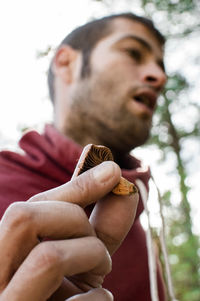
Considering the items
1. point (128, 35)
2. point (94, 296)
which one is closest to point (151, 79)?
point (128, 35)

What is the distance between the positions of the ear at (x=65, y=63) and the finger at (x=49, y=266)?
1.64 meters

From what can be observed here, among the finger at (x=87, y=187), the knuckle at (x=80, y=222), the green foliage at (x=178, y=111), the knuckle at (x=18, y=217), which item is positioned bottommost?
the green foliage at (x=178, y=111)

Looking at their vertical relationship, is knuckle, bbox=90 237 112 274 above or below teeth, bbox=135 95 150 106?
above

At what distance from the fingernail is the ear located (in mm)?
1534

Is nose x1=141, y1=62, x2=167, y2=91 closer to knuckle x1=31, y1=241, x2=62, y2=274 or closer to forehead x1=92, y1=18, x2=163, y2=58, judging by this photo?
forehead x1=92, y1=18, x2=163, y2=58

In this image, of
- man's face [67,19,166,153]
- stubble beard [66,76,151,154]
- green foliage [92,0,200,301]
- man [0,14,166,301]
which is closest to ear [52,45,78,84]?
man [0,14,166,301]

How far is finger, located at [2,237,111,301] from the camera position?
43 cm

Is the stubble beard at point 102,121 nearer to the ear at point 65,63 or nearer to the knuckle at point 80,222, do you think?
the ear at point 65,63

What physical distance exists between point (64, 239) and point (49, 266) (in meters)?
0.07

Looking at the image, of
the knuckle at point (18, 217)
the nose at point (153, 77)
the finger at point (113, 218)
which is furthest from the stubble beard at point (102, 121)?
the knuckle at point (18, 217)

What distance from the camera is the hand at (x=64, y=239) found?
0.44m

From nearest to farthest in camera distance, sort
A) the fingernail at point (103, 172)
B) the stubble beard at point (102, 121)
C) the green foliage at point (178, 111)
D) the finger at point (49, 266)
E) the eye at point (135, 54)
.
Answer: the finger at point (49, 266) < the fingernail at point (103, 172) < the stubble beard at point (102, 121) < the eye at point (135, 54) < the green foliage at point (178, 111)

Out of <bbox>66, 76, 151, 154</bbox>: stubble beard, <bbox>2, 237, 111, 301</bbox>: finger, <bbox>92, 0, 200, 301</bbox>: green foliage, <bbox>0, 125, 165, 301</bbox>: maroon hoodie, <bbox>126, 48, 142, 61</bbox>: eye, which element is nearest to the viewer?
<bbox>2, 237, 111, 301</bbox>: finger

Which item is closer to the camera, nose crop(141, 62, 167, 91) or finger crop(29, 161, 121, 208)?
finger crop(29, 161, 121, 208)
